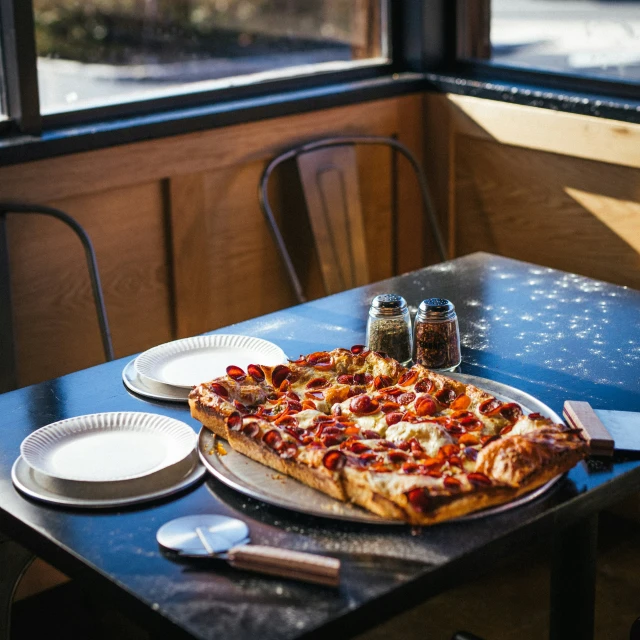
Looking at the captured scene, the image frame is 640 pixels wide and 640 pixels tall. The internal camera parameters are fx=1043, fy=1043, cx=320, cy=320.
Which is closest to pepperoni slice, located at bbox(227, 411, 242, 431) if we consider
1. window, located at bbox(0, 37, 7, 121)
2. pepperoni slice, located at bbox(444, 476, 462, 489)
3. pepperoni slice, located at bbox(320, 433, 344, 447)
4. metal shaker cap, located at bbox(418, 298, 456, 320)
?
pepperoni slice, located at bbox(320, 433, 344, 447)

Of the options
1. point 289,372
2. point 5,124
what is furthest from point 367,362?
point 5,124

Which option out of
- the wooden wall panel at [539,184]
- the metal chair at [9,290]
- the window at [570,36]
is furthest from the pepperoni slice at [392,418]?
the window at [570,36]

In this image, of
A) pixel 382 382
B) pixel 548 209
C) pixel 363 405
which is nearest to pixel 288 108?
pixel 548 209

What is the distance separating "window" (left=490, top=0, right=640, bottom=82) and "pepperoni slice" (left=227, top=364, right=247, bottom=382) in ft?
6.10

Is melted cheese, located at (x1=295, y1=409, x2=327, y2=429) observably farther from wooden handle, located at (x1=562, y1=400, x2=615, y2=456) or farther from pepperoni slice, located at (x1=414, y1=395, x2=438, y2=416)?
wooden handle, located at (x1=562, y1=400, x2=615, y2=456)

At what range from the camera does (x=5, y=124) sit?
260 centimetres

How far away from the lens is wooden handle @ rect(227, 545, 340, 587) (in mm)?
1175

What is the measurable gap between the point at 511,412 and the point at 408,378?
0.63 ft

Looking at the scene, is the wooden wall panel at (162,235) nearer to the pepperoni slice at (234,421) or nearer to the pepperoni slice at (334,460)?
the pepperoni slice at (234,421)

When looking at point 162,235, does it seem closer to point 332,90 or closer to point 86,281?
point 86,281

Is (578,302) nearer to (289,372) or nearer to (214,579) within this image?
(289,372)

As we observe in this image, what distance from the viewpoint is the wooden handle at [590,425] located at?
147 centimetres

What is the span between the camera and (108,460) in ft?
4.93

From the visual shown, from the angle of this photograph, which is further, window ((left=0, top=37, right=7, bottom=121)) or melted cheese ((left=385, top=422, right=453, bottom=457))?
window ((left=0, top=37, right=7, bottom=121))
